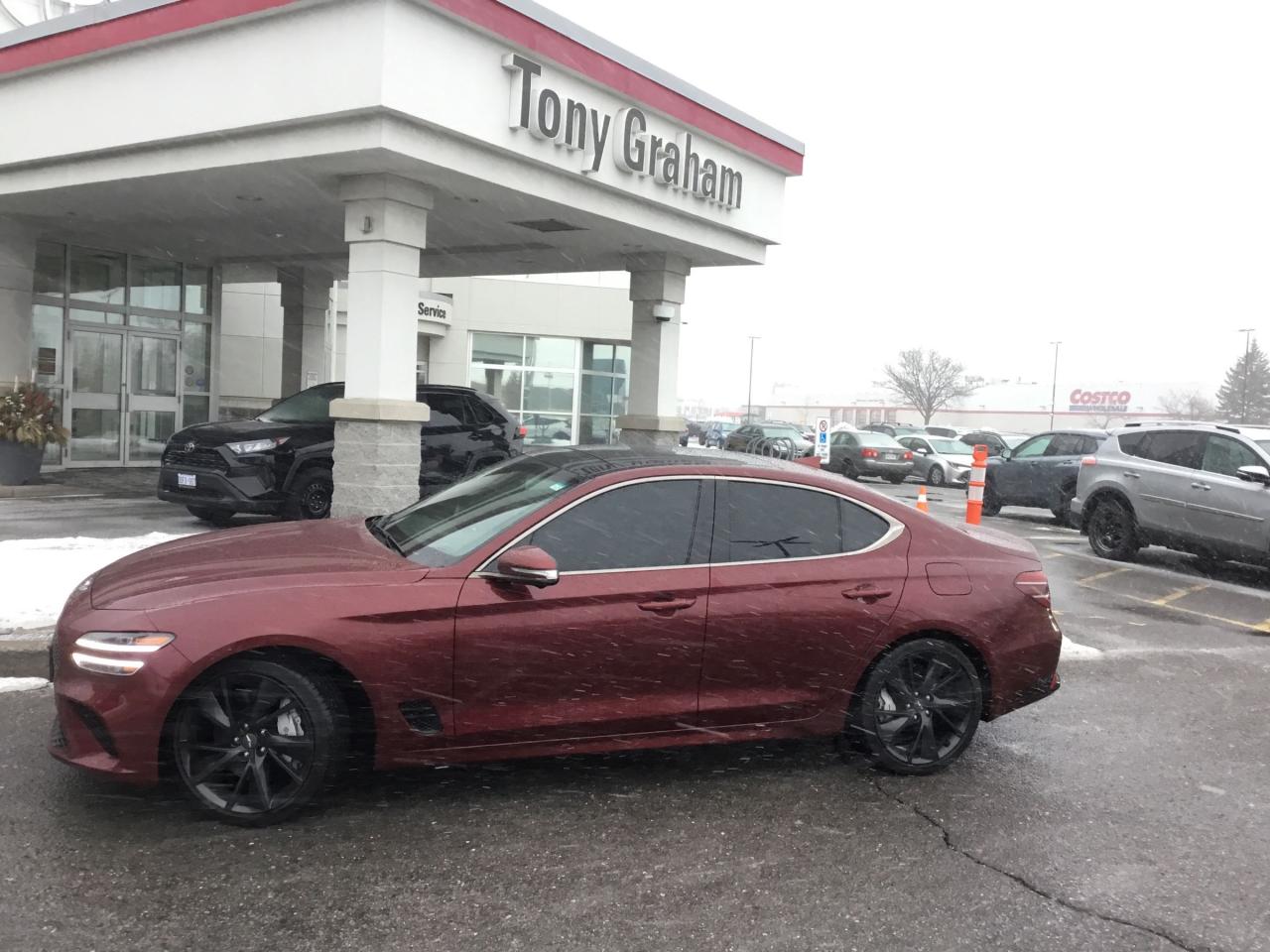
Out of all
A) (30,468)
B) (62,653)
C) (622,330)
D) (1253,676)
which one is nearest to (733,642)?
(62,653)

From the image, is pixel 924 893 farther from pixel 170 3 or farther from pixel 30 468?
pixel 30 468

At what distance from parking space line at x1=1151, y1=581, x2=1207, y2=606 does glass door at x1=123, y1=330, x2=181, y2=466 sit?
1515 cm

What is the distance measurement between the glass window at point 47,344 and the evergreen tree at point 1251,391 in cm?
7798

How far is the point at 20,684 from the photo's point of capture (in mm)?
5172

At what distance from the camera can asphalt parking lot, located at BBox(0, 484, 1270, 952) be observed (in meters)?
3.05

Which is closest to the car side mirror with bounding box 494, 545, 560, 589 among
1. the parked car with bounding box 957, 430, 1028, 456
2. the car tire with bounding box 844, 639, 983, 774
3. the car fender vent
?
the car fender vent

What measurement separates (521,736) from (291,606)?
102 centimetres

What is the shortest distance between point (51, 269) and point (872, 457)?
18.2 meters

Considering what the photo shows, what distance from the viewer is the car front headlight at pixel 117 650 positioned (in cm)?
343

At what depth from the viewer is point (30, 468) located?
13172 mm

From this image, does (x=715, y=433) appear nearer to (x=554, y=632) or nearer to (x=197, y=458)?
(x=197, y=458)

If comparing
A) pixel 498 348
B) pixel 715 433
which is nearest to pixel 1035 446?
pixel 498 348

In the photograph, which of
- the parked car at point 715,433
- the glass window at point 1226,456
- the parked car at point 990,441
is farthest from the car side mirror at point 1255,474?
the parked car at point 715,433

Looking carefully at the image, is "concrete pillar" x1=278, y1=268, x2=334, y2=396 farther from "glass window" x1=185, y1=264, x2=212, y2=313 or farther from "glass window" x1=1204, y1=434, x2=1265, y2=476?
"glass window" x1=1204, y1=434, x2=1265, y2=476
